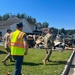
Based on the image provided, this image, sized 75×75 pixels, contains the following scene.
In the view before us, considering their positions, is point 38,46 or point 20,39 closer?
point 20,39

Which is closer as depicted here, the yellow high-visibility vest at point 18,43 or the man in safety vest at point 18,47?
the man in safety vest at point 18,47

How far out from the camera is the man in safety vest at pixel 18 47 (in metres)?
8.14

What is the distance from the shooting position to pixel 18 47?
8.30 metres

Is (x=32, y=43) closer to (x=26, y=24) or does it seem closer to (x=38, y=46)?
(x=38, y=46)

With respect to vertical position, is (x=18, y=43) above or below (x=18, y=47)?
above

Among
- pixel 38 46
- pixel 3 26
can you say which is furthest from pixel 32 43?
pixel 3 26

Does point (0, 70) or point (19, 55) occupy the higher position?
point (19, 55)

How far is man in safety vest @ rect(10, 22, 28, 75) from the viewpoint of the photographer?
8141 mm

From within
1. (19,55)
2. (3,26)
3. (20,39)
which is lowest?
(19,55)

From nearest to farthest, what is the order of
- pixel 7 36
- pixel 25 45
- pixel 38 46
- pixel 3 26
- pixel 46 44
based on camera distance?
pixel 25 45
pixel 7 36
pixel 46 44
pixel 38 46
pixel 3 26

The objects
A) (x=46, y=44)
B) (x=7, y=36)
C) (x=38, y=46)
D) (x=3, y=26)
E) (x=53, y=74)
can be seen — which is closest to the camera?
(x=53, y=74)

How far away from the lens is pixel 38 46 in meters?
30.2

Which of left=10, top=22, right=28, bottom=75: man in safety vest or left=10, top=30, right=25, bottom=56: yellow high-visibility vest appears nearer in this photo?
left=10, top=22, right=28, bottom=75: man in safety vest

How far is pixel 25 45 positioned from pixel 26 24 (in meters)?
64.7
